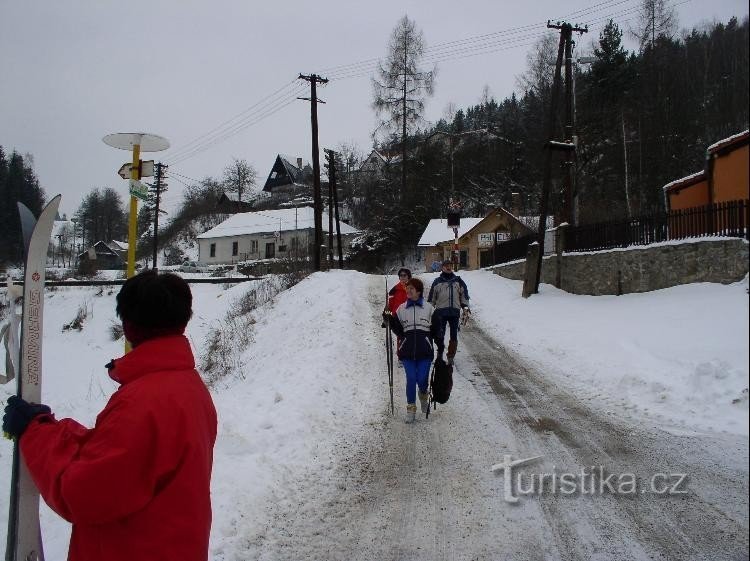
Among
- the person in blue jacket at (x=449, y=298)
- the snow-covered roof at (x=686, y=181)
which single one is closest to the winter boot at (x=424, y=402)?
the person in blue jacket at (x=449, y=298)

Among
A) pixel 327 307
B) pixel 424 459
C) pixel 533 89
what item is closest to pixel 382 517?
pixel 424 459

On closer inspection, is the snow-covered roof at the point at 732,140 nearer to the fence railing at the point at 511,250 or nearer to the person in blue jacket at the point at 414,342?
the person in blue jacket at the point at 414,342

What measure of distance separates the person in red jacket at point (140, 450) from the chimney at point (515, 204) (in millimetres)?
35284

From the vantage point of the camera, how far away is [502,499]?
140 inches

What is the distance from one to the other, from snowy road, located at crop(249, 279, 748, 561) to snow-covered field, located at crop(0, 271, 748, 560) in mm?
165

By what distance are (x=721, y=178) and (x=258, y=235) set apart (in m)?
56.5

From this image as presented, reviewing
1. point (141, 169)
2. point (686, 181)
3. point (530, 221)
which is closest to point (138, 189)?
point (141, 169)

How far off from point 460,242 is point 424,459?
119ft

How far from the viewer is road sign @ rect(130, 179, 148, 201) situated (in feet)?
19.8

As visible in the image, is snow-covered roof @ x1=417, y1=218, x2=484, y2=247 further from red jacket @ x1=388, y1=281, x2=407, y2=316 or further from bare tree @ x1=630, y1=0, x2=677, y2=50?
bare tree @ x1=630, y1=0, x2=677, y2=50

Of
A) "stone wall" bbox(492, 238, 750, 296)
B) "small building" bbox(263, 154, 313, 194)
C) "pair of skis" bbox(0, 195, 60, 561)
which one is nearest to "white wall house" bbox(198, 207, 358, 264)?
"small building" bbox(263, 154, 313, 194)

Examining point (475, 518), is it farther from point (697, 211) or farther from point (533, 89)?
point (533, 89)

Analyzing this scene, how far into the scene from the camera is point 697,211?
1891 millimetres

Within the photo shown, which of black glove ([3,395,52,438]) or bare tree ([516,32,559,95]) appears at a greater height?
bare tree ([516,32,559,95])
